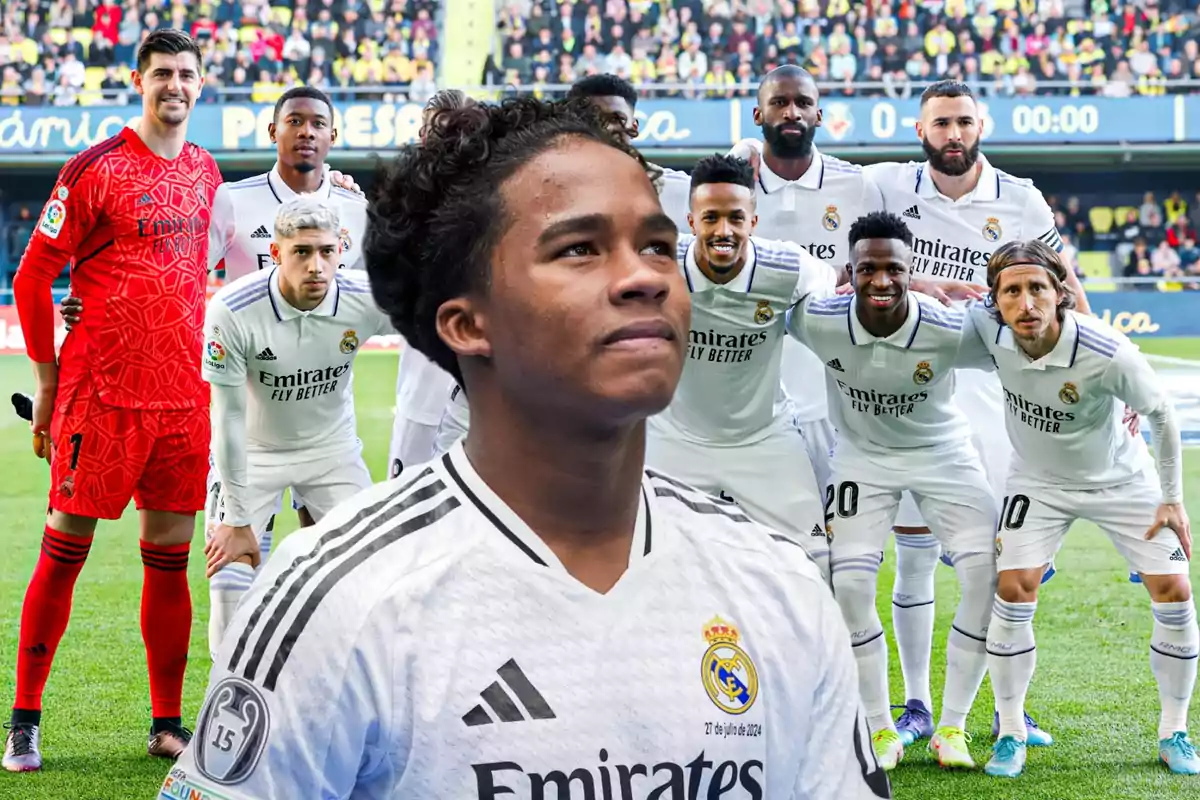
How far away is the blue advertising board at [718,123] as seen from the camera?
23.8 metres

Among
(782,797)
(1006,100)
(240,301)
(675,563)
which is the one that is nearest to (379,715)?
(675,563)

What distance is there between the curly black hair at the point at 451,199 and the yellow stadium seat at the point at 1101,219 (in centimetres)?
2551

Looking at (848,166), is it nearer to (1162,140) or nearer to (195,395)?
(195,395)

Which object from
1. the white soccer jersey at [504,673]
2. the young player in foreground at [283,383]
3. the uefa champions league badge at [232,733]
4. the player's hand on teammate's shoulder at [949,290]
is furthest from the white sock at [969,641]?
the uefa champions league badge at [232,733]

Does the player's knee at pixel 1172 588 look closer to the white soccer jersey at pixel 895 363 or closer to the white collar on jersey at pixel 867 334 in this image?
the white soccer jersey at pixel 895 363

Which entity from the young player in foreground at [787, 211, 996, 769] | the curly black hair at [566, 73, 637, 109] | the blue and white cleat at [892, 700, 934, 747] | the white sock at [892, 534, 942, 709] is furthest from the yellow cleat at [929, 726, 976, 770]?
the curly black hair at [566, 73, 637, 109]

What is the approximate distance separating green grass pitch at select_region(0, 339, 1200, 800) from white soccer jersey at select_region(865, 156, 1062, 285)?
187cm

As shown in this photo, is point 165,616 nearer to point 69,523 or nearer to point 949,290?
point 69,523

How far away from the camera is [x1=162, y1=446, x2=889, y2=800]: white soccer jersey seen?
153 centimetres

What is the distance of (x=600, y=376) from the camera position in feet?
5.14

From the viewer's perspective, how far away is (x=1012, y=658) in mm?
5168

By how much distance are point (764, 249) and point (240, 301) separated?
1.82 metres

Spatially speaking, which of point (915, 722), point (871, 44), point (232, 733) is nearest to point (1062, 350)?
point (915, 722)

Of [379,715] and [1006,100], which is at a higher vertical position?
[1006,100]
